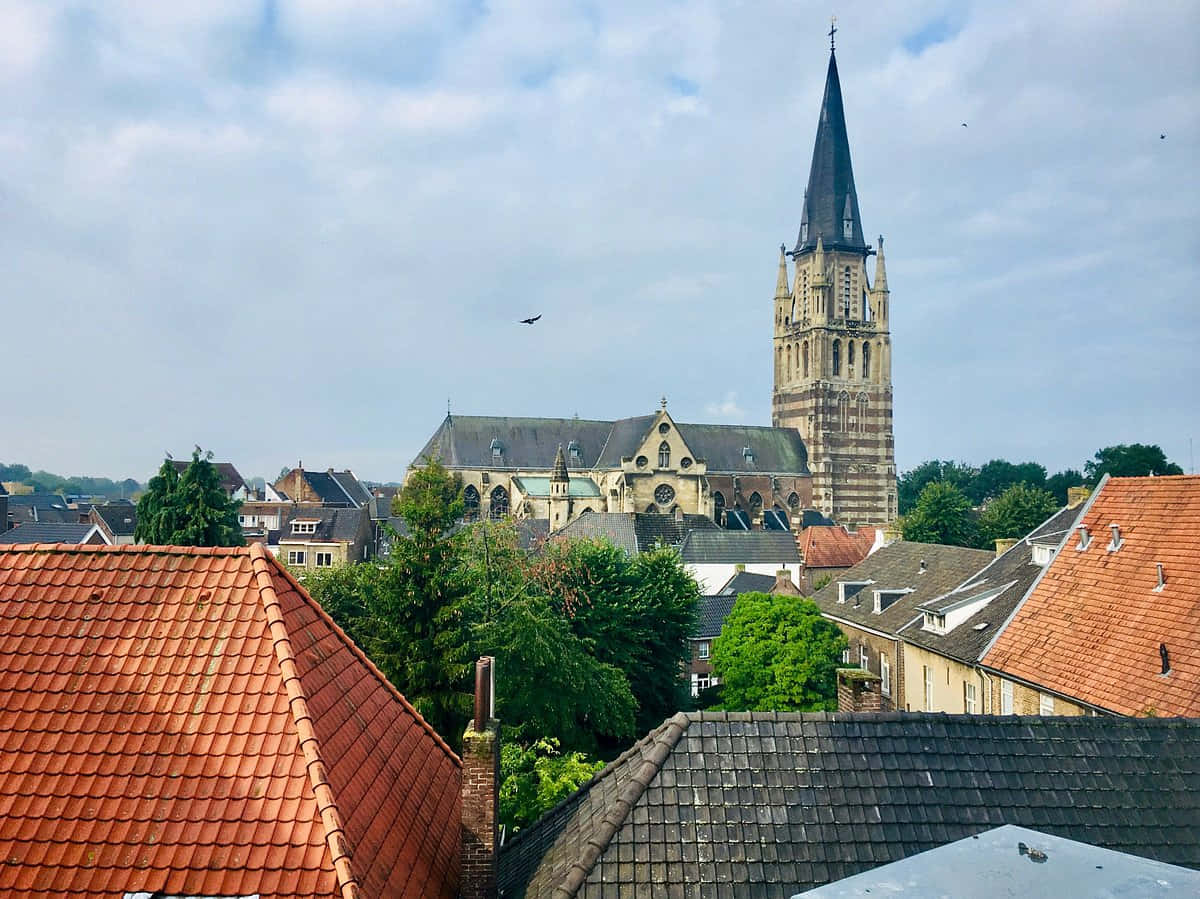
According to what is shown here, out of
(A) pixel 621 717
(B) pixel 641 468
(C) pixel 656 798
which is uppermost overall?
(B) pixel 641 468

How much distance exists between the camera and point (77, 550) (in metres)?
10.2

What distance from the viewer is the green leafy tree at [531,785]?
62.0 feet

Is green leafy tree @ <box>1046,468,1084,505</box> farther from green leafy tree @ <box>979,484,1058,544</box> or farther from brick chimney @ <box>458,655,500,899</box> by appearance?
brick chimney @ <box>458,655,500,899</box>

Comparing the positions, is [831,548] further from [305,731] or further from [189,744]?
[189,744]

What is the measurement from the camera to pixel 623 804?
9961 mm

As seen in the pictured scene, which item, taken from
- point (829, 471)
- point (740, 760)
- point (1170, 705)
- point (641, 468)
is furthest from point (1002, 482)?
point (740, 760)

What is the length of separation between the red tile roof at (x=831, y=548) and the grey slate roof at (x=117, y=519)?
55.7m

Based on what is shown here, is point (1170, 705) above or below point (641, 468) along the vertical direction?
below

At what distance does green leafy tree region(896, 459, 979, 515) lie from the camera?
145m

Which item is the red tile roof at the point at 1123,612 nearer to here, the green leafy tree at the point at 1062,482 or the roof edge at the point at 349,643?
the roof edge at the point at 349,643

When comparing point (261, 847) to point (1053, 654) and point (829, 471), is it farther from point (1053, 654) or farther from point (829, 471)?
point (829, 471)

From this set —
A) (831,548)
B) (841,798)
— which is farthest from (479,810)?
(831,548)

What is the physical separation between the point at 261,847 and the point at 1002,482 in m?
155

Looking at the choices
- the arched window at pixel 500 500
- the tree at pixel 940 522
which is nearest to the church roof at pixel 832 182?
the tree at pixel 940 522
